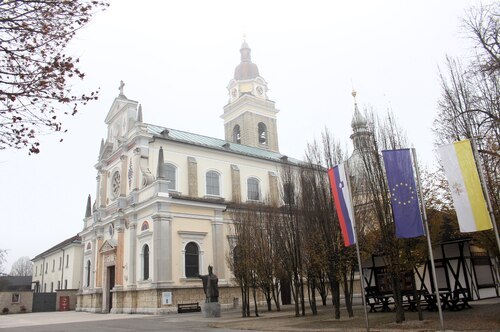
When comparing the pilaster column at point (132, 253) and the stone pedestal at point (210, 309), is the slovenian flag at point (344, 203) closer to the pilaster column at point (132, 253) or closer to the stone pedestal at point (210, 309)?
the stone pedestal at point (210, 309)

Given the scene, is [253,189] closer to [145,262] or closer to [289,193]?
[145,262]

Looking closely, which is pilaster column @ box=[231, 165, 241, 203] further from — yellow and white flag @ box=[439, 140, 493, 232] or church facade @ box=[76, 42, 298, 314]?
yellow and white flag @ box=[439, 140, 493, 232]

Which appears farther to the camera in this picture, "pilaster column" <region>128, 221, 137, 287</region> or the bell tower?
the bell tower

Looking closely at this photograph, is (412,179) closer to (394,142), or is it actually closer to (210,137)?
(394,142)

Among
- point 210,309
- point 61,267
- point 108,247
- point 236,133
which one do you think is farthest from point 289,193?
point 61,267

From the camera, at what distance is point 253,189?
139ft

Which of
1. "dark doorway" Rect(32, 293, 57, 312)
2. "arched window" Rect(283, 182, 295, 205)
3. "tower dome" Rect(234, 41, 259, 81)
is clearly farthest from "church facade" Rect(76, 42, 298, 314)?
"tower dome" Rect(234, 41, 259, 81)

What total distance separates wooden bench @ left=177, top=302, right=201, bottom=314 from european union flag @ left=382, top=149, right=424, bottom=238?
20541mm

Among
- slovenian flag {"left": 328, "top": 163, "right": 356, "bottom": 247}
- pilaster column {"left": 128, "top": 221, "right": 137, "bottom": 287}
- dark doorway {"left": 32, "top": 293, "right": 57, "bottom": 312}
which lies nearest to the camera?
slovenian flag {"left": 328, "top": 163, "right": 356, "bottom": 247}

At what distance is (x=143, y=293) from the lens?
104 ft

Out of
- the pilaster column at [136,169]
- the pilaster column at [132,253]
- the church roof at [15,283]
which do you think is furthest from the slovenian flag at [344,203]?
the church roof at [15,283]

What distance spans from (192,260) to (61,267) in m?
36.1

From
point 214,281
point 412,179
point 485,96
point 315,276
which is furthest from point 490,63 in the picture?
point 214,281

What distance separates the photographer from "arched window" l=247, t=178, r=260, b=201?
41.8 metres
